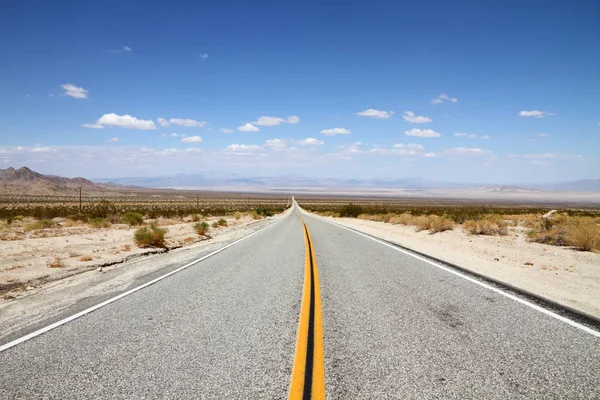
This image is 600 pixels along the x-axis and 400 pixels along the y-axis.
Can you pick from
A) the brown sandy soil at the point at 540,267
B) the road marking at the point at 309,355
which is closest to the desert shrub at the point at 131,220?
the brown sandy soil at the point at 540,267

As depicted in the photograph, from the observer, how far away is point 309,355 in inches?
156

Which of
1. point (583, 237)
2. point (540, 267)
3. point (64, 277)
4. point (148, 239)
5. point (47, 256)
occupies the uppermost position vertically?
point (583, 237)

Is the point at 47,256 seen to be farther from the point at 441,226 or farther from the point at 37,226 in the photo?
the point at 441,226

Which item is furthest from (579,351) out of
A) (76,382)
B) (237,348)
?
(76,382)

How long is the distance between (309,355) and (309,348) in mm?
197

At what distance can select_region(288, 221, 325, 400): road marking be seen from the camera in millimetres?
3238

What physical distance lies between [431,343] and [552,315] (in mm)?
2413

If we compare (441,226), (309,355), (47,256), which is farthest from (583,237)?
(47,256)

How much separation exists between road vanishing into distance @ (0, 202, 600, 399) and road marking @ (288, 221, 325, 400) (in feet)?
0.06

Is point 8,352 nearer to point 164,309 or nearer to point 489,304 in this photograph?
point 164,309

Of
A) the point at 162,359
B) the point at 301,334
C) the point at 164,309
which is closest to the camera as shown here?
the point at 162,359

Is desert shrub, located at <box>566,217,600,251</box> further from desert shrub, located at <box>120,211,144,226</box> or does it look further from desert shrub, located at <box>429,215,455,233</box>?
desert shrub, located at <box>120,211,144,226</box>

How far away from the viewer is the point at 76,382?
352cm

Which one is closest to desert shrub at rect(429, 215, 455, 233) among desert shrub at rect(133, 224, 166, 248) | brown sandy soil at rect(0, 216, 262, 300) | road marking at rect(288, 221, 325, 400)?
brown sandy soil at rect(0, 216, 262, 300)
